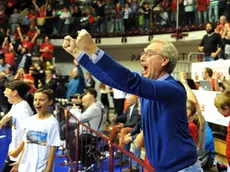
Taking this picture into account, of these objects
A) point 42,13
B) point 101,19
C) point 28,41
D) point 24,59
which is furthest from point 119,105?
point 42,13

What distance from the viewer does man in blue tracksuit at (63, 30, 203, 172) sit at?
1.57m

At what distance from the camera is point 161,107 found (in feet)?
5.57

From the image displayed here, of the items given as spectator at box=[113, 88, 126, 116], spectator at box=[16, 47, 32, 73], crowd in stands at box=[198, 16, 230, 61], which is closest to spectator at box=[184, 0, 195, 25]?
crowd in stands at box=[198, 16, 230, 61]

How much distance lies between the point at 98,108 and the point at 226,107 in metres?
3.18

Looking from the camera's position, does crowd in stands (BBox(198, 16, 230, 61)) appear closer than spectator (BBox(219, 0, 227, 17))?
Yes

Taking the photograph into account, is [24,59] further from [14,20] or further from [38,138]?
[38,138]

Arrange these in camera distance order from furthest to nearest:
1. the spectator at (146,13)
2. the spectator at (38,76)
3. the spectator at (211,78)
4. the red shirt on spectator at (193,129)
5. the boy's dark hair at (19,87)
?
the spectator at (146,13), the spectator at (38,76), the spectator at (211,78), the boy's dark hair at (19,87), the red shirt on spectator at (193,129)

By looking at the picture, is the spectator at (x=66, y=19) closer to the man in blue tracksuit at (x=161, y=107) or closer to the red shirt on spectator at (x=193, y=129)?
the red shirt on spectator at (x=193, y=129)

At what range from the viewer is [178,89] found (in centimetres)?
168

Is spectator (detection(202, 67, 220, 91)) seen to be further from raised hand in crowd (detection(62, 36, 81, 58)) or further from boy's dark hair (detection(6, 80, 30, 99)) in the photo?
raised hand in crowd (detection(62, 36, 81, 58))

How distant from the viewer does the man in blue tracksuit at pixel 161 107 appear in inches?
61.8

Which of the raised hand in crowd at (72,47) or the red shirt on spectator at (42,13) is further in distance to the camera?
the red shirt on spectator at (42,13)

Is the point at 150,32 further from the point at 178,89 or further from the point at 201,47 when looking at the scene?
the point at 178,89

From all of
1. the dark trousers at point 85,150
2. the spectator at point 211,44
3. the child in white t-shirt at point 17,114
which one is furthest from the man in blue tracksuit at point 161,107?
the spectator at point 211,44
